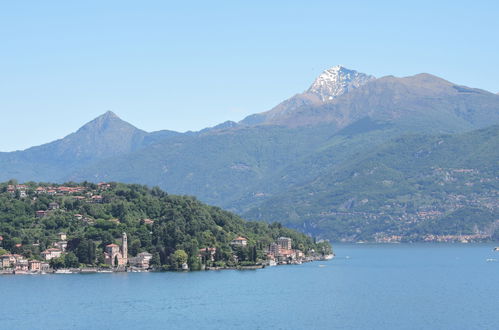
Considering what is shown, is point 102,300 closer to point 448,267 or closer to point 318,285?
point 318,285

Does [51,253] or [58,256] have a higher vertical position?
[51,253]

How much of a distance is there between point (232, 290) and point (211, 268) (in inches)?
1472

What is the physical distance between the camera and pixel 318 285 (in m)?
144

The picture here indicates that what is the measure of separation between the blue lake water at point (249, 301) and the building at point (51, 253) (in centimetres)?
877

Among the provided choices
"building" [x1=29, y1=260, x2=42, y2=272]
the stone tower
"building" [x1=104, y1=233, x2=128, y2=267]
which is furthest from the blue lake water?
the stone tower

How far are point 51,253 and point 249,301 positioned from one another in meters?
57.0

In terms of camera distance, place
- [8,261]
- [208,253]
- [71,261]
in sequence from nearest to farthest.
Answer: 1. [8,261]
2. [71,261]
3. [208,253]

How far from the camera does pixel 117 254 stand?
550 feet

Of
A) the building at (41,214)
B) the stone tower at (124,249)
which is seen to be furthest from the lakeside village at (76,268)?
the building at (41,214)

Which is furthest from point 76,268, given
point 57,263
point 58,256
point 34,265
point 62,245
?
point 34,265

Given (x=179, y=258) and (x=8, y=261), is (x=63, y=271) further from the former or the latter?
(x=179, y=258)

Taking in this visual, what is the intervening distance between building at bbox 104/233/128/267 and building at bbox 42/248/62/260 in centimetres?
793

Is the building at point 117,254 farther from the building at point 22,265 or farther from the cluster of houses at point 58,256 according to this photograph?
the building at point 22,265

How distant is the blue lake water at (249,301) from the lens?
336 ft
